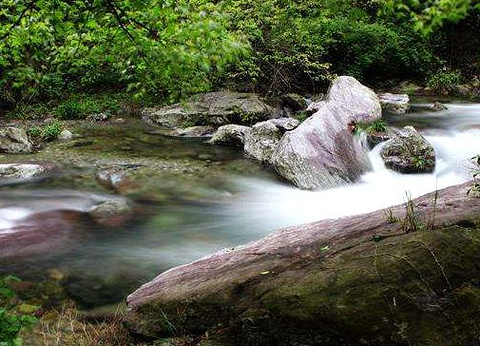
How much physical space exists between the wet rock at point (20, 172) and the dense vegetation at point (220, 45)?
6.84ft

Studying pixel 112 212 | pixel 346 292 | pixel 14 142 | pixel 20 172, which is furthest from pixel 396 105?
pixel 346 292

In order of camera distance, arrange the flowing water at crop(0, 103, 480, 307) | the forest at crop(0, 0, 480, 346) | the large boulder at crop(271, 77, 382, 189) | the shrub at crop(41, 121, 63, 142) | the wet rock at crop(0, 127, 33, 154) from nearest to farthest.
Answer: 1. the forest at crop(0, 0, 480, 346)
2. the flowing water at crop(0, 103, 480, 307)
3. the large boulder at crop(271, 77, 382, 189)
4. the wet rock at crop(0, 127, 33, 154)
5. the shrub at crop(41, 121, 63, 142)

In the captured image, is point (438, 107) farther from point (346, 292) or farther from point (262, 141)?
point (346, 292)

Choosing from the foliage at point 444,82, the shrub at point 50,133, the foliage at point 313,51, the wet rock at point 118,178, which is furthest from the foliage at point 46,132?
the foliage at point 444,82

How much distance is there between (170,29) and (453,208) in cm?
266

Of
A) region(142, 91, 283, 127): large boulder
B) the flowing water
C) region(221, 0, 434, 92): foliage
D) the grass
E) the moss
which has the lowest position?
the flowing water

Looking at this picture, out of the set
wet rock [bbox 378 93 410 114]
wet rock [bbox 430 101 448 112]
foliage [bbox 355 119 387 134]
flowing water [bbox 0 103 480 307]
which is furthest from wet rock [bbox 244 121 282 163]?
wet rock [bbox 430 101 448 112]

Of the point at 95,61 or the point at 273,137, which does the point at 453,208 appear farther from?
the point at 273,137

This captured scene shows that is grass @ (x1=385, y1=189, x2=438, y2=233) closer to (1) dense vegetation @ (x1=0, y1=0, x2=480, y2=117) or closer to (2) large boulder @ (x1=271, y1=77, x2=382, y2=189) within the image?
(1) dense vegetation @ (x1=0, y1=0, x2=480, y2=117)

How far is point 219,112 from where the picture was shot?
14.9 m

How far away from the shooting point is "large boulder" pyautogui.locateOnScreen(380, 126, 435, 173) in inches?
370

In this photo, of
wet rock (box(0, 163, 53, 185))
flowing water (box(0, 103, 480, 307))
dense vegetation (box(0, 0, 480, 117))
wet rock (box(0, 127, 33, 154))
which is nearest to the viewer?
dense vegetation (box(0, 0, 480, 117))

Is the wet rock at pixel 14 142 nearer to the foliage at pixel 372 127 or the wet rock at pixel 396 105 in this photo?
the foliage at pixel 372 127

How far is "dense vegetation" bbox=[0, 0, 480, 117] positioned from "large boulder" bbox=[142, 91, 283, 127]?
793 millimetres
